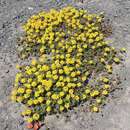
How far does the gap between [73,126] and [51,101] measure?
1.84ft

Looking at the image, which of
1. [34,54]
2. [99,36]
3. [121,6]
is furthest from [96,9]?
[34,54]

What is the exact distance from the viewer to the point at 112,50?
6.89 m

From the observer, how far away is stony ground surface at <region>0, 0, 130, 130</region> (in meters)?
5.82

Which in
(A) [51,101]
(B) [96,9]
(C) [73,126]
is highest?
(B) [96,9]

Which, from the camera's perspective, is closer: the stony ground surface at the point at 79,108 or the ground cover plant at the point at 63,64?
the stony ground surface at the point at 79,108

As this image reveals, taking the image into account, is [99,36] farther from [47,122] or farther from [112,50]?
[47,122]

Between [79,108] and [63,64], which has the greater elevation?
[63,64]

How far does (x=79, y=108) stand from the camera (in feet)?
19.7

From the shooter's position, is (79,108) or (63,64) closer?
(79,108)

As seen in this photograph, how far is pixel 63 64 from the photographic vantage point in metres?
6.59

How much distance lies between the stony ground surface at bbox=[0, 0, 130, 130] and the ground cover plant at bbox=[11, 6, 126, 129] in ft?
0.52

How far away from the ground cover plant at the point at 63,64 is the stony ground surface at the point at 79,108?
159 millimetres

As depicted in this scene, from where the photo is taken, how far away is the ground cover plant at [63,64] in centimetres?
603

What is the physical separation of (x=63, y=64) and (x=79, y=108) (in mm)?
974
